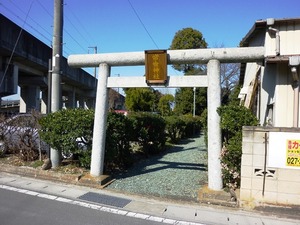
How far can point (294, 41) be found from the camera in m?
5.93

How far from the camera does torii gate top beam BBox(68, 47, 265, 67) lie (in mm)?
5973

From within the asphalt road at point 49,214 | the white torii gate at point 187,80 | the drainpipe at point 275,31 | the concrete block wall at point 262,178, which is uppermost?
the drainpipe at point 275,31

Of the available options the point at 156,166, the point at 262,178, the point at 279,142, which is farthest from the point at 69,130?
the point at 279,142

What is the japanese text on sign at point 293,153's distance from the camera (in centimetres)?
505

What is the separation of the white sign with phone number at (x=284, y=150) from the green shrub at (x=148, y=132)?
4.72m

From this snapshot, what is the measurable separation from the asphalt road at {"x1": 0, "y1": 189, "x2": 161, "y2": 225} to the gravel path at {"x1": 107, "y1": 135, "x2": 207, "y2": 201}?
1.46m

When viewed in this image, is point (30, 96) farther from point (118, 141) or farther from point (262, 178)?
point (262, 178)

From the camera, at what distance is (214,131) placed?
235 inches

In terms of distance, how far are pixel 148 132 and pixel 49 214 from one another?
250 inches

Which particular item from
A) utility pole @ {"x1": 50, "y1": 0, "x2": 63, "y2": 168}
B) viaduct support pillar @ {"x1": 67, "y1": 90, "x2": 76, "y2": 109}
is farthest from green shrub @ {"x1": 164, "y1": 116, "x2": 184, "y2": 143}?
viaduct support pillar @ {"x1": 67, "y1": 90, "x2": 76, "y2": 109}

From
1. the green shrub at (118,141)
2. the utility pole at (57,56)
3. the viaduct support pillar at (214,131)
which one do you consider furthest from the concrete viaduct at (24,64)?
the viaduct support pillar at (214,131)

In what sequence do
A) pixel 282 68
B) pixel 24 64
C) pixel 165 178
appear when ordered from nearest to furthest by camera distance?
pixel 282 68
pixel 165 178
pixel 24 64

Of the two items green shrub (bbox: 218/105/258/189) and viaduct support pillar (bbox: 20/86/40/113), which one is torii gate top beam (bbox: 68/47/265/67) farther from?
viaduct support pillar (bbox: 20/86/40/113)

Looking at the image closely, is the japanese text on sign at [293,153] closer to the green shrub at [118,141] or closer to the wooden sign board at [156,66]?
the wooden sign board at [156,66]
